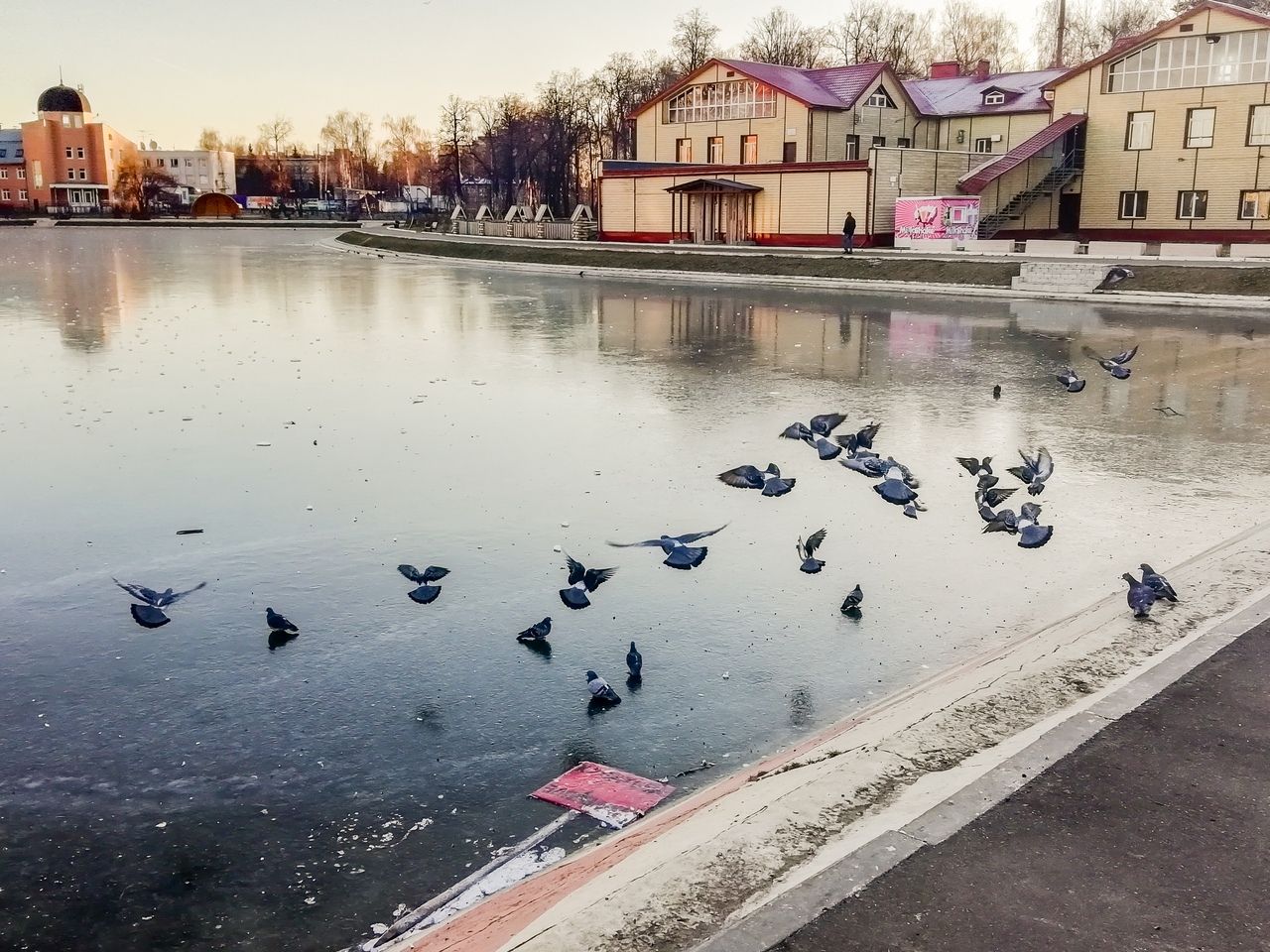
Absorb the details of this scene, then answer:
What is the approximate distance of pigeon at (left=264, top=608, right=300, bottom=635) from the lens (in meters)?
6.89

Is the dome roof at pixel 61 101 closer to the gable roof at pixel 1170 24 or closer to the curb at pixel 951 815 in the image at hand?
the gable roof at pixel 1170 24

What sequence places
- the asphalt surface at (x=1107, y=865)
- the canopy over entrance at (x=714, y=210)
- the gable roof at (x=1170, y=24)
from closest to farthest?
the asphalt surface at (x=1107, y=865) < the gable roof at (x=1170, y=24) < the canopy over entrance at (x=714, y=210)

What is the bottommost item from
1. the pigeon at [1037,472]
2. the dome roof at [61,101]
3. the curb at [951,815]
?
the curb at [951,815]

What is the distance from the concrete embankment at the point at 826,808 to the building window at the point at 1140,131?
163 ft

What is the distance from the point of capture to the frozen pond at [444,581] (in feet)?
16.0

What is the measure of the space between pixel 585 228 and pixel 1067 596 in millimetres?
58448

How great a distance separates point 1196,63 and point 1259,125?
3795 millimetres

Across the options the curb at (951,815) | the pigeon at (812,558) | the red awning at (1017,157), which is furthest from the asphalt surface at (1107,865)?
the red awning at (1017,157)

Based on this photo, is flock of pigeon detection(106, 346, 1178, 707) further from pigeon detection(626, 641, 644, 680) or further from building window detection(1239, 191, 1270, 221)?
Answer: building window detection(1239, 191, 1270, 221)

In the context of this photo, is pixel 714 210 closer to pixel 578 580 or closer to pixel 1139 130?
pixel 1139 130

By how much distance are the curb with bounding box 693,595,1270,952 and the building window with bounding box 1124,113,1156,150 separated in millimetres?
50088

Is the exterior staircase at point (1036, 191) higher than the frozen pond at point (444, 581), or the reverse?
the exterior staircase at point (1036, 191)

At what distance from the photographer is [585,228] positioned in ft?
209

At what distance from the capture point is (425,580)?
24.3ft
